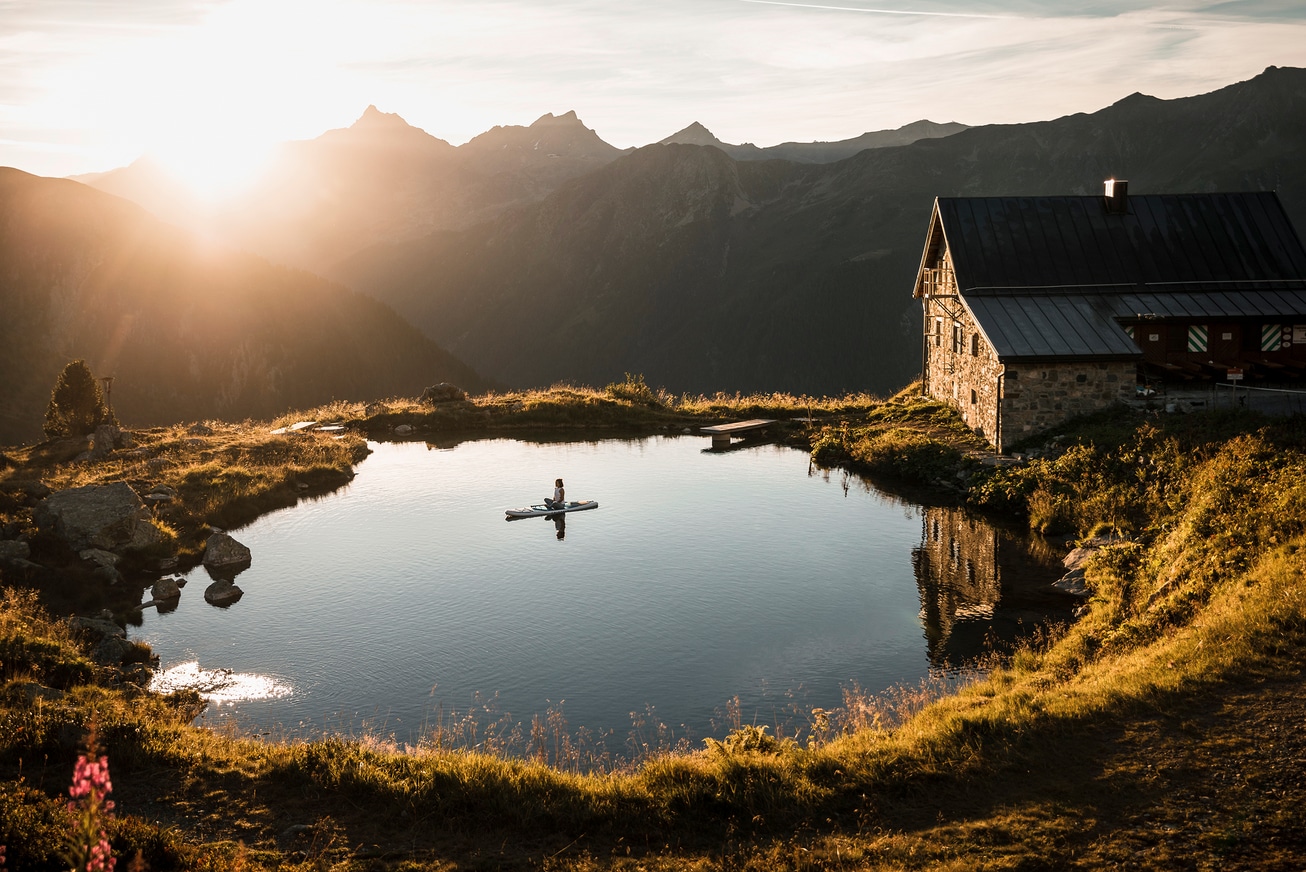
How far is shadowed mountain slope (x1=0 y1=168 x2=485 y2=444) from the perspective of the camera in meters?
85.5

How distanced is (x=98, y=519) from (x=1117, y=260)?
37.3m

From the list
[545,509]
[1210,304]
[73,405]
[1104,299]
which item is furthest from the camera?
[73,405]

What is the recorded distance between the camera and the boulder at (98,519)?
2344cm

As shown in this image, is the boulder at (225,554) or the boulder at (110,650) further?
the boulder at (225,554)

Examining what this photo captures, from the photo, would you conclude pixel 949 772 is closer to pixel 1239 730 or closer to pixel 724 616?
pixel 1239 730

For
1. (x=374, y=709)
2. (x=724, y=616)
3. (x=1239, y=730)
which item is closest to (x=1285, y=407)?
(x=724, y=616)

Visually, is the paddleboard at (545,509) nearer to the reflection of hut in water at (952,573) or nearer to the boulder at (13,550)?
the reflection of hut in water at (952,573)

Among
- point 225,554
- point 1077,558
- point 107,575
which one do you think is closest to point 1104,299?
point 1077,558

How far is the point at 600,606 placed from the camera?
20.7m

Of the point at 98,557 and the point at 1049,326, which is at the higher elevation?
the point at 1049,326

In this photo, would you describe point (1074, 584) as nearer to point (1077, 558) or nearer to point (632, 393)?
point (1077, 558)

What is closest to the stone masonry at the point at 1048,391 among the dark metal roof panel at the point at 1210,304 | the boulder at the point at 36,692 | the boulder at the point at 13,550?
the dark metal roof panel at the point at 1210,304

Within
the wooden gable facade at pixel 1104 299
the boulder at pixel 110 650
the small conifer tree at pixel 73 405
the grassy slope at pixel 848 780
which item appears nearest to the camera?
the grassy slope at pixel 848 780

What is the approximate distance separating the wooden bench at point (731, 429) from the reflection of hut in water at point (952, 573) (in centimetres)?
1530
